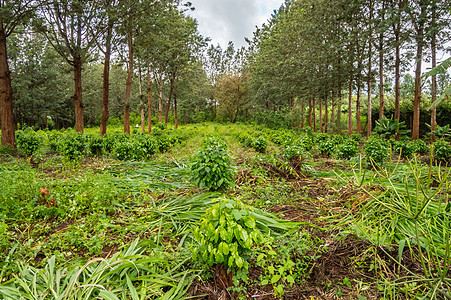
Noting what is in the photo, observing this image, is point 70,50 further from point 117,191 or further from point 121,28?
point 117,191

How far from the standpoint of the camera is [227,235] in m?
1.64

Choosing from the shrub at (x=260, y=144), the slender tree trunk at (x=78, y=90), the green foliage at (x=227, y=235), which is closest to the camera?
the green foliage at (x=227, y=235)

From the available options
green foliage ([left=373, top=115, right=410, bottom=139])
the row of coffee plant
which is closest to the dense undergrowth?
the row of coffee plant

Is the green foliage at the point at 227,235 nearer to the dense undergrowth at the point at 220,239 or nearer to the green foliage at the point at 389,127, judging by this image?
the dense undergrowth at the point at 220,239

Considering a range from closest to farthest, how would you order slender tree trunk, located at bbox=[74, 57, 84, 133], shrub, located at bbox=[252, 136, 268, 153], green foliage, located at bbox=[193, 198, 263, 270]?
green foliage, located at bbox=[193, 198, 263, 270] → shrub, located at bbox=[252, 136, 268, 153] → slender tree trunk, located at bbox=[74, 57, 84, 133]

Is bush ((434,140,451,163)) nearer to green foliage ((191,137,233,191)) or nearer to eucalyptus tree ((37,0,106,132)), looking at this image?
green foliage ((191,137,233,191))

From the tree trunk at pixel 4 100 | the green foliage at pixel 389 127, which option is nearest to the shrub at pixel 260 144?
the green foliage at pixel 389 127

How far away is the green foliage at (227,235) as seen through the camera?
5.36ft

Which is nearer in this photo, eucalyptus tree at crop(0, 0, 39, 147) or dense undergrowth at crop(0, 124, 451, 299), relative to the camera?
dense undergrowth at crop(0, 124, 451, 299)

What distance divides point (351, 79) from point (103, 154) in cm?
1362

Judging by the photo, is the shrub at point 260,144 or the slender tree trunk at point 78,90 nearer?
the shrub at point 260,144

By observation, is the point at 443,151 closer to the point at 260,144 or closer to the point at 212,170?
the point at 260,144

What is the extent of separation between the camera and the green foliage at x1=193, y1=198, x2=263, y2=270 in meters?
1.63

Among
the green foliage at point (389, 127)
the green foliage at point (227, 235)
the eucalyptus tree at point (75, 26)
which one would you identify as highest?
the eucalyptus tree at point (75, 26)
